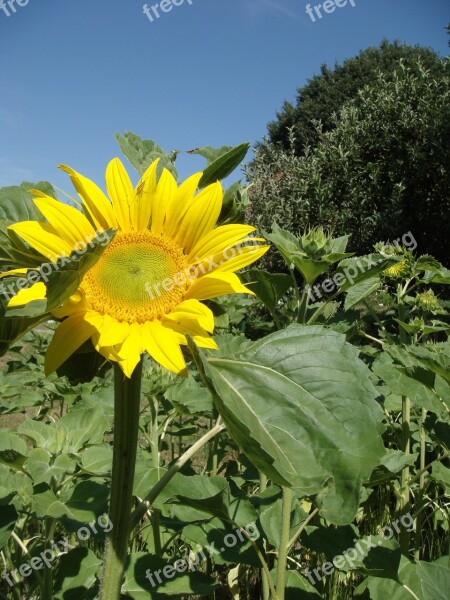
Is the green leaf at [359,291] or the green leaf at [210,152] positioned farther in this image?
the green leaf at [359,291]

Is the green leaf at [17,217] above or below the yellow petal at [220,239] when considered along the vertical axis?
above

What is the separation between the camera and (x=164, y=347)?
30.7 inches

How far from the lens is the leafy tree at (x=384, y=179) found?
8.54 metres

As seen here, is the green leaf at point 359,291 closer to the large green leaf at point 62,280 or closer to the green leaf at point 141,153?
the green leaf at point 141,153

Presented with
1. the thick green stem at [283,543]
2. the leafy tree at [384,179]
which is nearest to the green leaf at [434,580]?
the thick green stem at [283,543]

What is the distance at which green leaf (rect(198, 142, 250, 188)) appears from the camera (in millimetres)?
811

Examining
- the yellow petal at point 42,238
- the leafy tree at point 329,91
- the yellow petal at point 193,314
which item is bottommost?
the leafy tree at point 329,91

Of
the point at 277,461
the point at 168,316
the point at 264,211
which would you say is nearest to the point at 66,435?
the point at 168,316

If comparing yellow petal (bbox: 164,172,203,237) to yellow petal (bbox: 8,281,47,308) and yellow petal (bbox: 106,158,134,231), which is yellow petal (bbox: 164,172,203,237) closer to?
yellow petal (bbox: 106,158,134,231)

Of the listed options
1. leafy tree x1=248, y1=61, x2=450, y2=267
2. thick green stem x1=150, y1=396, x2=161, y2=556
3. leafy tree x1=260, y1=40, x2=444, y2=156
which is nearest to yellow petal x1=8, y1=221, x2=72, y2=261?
thick green stem x1=150, y1=396, x2=161, y2=556

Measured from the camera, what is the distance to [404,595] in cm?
142

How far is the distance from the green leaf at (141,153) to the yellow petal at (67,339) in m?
0.29

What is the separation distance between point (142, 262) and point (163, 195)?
11cm

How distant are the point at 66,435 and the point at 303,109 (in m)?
19.1
